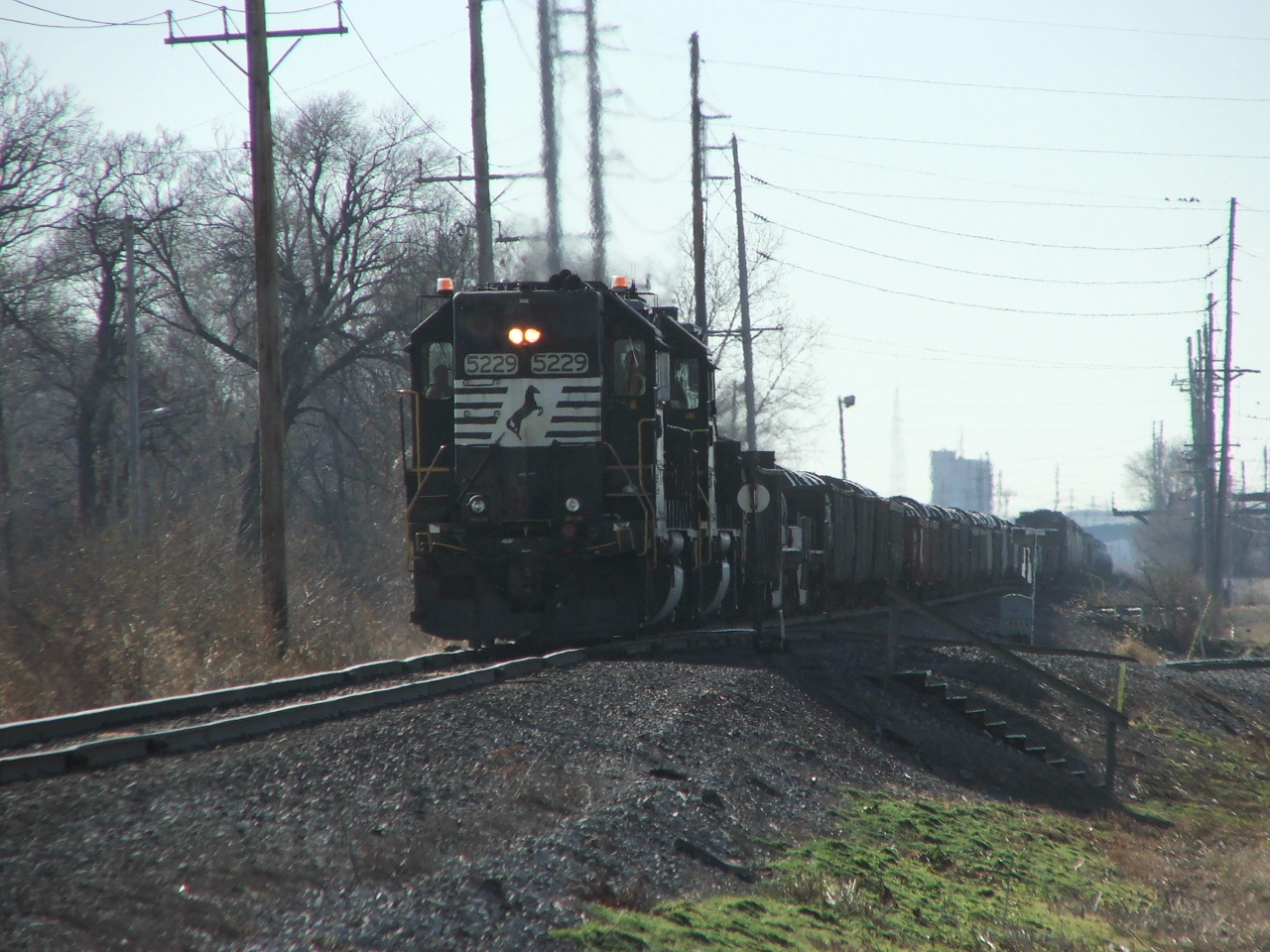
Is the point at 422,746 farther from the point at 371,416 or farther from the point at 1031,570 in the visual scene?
the point at 1031,570

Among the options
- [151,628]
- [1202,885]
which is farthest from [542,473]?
[1202,885]

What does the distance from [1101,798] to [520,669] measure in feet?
16.0

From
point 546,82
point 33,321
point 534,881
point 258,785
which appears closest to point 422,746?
point 258,785

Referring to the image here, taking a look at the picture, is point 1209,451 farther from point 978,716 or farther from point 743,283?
point 978,716

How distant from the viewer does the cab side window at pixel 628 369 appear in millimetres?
12500

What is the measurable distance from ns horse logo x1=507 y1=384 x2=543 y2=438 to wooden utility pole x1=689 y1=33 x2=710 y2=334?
11.2 metres

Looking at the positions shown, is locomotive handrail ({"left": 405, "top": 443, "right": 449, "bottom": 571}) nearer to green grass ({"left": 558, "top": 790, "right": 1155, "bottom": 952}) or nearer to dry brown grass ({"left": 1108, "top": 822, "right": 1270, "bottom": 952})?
green grass ({"left": 558, "top": 790, "right": 1155, "bottom": 952})

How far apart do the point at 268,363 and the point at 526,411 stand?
298 cm

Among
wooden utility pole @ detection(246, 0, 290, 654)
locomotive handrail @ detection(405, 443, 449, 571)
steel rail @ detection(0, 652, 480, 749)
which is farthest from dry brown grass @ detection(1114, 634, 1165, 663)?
steel rail @ detection(0, 652, 480, 749)

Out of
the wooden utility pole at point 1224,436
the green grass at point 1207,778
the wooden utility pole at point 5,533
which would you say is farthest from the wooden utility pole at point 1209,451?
the wooden utility pole at point 5,533

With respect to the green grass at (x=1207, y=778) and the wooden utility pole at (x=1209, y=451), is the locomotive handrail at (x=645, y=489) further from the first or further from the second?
the wooden utility pole at (x=1209, y=451)

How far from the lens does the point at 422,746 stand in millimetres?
6434

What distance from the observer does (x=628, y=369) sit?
12.6 m

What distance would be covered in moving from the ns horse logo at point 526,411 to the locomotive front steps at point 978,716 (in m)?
4.32
